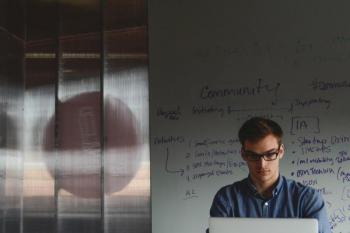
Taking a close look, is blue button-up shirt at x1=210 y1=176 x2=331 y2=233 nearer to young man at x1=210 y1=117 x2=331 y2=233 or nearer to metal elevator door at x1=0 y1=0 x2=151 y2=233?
young man at x1=210 y1=117 x2=331 y2=233

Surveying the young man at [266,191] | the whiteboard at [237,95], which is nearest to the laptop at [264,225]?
the young man at [266,191]

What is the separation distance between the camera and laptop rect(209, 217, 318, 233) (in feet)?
4.87

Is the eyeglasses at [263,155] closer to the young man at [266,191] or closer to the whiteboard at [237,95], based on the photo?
the young man at [266,191]

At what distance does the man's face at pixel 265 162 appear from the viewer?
1914 mm

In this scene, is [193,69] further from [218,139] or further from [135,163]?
[135,163]

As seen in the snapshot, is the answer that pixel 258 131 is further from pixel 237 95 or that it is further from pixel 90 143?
pixel 90 143

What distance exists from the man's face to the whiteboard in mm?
1705

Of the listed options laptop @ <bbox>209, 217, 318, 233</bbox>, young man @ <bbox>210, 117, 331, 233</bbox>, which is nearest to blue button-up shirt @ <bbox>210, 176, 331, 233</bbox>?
young man @ <bbox>210, 117, 331, 233</bbox>

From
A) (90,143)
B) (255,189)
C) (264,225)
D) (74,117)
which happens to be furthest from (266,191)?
(74,117)

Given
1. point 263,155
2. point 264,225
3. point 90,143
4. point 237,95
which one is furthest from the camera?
point 90,143

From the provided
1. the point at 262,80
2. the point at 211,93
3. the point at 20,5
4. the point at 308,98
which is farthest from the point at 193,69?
the point at 20,5

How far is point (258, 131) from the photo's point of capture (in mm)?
1931

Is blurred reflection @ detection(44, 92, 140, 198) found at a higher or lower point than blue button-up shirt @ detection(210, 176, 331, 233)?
higher

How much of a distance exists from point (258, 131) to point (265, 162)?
115 mm
